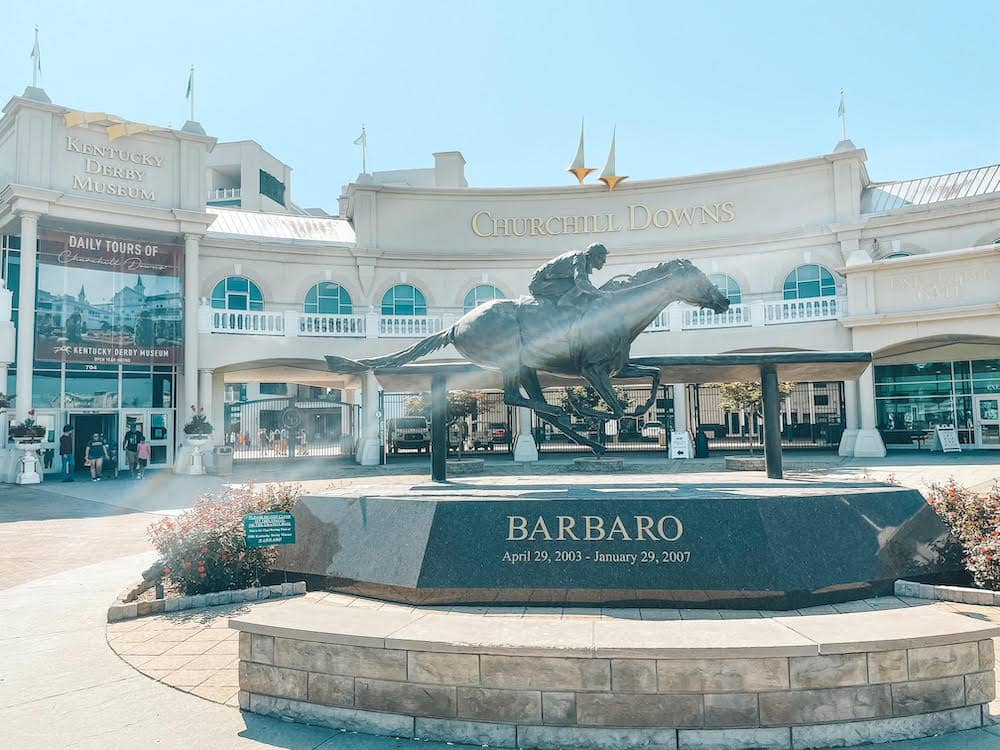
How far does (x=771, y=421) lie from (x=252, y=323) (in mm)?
21392

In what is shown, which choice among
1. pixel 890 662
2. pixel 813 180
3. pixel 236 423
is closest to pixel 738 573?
pixel 890 662

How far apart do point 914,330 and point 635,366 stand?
19.0 metres

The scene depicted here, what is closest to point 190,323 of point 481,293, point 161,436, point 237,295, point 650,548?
point 237,295

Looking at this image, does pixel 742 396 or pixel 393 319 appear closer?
pixel 742 396

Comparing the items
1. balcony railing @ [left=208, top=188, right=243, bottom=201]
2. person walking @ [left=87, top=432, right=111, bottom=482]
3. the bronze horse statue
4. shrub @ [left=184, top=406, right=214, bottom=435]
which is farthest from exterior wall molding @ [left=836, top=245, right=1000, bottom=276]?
balcony railing @ [left=208, top=188, right=243, bottom=201]

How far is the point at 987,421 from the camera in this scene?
2709 cm

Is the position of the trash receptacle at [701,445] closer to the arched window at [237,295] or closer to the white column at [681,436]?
the white column at [681,436]

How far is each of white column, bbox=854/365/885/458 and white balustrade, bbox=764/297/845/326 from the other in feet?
8.72

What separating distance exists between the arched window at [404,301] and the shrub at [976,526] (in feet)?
76.2

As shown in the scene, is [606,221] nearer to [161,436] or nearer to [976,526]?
[161,436]

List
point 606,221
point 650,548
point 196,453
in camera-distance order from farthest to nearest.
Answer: point 606,221
point 196,453
point 650,548

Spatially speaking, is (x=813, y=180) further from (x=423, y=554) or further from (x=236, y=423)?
(x=236, y=423)

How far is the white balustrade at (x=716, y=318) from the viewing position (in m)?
25.5

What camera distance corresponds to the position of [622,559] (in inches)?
247
